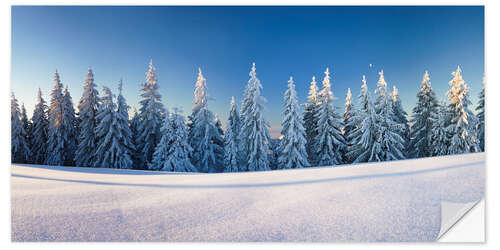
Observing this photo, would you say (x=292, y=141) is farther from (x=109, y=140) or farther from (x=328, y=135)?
(x=109, y=140)

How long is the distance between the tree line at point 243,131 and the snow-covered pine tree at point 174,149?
0.05 m

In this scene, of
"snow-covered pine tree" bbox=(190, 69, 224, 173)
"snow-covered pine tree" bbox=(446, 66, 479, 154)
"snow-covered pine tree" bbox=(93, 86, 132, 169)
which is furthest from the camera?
"snow-covered pine tree" bbox=(190, 69, 224, 173)

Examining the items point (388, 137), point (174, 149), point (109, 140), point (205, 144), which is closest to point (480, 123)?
point (388, 137)

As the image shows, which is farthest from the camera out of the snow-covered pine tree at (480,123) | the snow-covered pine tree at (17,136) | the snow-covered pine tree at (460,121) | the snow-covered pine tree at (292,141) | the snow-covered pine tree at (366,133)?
the snow-covered pine tree at (366,133)

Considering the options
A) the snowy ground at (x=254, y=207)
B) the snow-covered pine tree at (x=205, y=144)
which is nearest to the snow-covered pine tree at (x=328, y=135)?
the snow-covered pine tree at (x=205, y=144)

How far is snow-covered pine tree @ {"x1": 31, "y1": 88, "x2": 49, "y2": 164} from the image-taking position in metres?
3.66

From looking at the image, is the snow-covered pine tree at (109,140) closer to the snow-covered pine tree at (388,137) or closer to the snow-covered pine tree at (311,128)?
the snow-covered pine tree at (311,128)

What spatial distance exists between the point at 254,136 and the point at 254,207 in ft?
20.3

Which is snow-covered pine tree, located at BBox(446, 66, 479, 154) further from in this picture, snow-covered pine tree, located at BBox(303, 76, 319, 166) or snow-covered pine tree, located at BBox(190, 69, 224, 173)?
snow-covered pine tree, located at BBox(190, 69, 224, 173)

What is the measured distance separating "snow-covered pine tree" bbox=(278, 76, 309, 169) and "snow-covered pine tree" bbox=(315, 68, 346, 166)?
1271 mm

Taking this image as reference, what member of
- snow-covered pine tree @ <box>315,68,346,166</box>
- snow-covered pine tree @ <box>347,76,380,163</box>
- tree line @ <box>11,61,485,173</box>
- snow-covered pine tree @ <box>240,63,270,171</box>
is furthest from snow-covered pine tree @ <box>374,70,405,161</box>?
snow-covered pine tree @ <box>240,63,270,171</box>

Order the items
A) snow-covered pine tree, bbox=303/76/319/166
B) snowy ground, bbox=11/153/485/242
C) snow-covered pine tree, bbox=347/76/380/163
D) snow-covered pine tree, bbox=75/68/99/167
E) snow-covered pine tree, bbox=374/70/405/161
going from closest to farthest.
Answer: snowy ground, bbox=11/153/485/242, snow-covered pine tree, bbox=75/68/99/167, snow-covered pine tree, bbox=374/70/405/161, snow-covered pine tree, bbox=347/76/380/163, snow-covered pine tree, bbox=303/76/319/166

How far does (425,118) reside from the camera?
577 centimetres

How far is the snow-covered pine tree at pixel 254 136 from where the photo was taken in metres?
7.60
